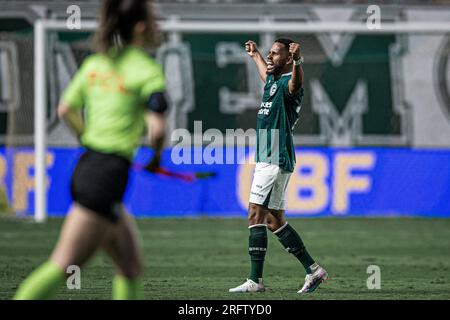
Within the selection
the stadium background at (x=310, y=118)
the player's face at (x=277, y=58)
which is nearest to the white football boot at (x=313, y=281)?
the player's face at (x=277, y=58)

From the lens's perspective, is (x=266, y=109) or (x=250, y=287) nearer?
(x=250, y=287)

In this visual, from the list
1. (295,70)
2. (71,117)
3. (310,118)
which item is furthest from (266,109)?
(310,118)

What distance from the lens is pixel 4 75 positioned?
21.7 metres

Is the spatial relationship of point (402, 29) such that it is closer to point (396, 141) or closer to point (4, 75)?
point (396, 141)

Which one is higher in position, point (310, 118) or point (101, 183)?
point (310, 118)

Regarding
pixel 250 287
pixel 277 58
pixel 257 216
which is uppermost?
pixel 277 58

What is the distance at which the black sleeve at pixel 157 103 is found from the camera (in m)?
5.86

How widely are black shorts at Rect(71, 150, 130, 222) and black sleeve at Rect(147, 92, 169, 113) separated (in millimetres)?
341

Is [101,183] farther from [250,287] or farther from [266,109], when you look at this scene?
[266,109]

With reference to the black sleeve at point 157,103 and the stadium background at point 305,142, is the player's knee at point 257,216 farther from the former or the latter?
the stadium background at point 305,142

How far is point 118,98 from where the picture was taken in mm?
5969

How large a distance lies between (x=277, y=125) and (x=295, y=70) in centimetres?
70

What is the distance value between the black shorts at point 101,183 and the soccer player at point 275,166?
13.1 ft
